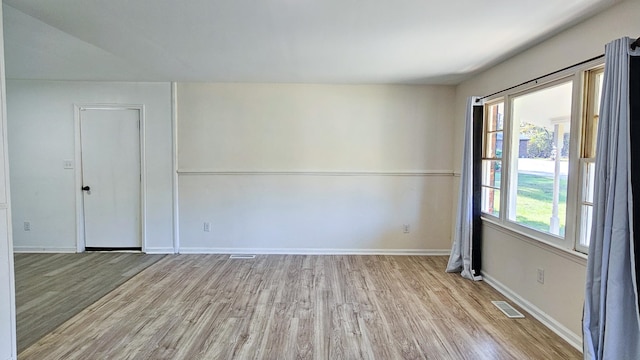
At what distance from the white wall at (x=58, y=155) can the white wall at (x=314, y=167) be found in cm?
27

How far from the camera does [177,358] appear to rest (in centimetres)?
224

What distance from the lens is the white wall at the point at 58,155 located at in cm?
459

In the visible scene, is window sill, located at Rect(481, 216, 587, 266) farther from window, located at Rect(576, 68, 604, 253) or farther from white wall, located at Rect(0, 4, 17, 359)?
white wall, located at Rect(0, 4, 17, 359)

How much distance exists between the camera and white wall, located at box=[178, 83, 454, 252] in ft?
15.2

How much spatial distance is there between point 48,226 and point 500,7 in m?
5.93

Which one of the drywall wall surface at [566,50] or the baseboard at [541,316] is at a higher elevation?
the drywall wall surface at [566,50]

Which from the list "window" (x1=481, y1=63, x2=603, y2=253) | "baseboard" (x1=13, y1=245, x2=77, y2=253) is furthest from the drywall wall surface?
"baseboard" (x1=13, y1=245, x2=77, y2=253)

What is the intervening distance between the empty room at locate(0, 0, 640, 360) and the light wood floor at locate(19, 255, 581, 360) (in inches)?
0.9

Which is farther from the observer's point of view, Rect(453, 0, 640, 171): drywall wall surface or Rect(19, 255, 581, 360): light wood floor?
Rect(19, 255, 581, 360): light wood floor

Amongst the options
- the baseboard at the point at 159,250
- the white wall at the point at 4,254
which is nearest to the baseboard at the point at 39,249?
the baseboard at the point at 159,250

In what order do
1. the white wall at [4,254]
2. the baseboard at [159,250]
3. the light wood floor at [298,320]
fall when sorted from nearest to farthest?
the white wall at [4,254]
the light wood floor at [298,320]
the baseboard at [159,250]

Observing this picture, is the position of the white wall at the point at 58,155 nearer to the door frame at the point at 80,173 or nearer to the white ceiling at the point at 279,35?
the door frame at the point at 80,173

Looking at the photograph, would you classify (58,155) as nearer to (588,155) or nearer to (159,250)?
(159,250)

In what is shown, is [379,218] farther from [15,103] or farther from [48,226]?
[15,103]
